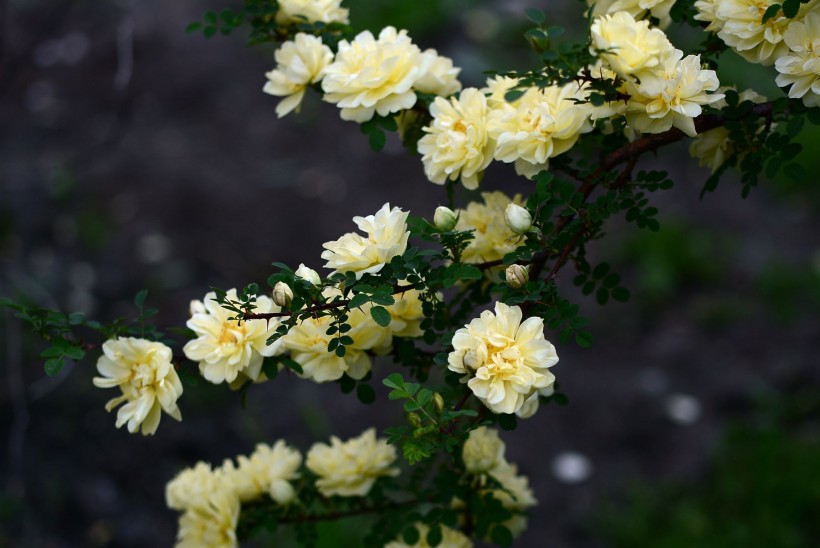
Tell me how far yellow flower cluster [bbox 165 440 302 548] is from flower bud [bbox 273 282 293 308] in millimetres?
418

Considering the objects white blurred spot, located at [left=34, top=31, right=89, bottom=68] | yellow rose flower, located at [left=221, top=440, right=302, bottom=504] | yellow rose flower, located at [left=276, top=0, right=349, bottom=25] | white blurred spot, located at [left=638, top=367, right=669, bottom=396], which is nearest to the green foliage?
white blurred spot, located at [left=638, top=367, right=669, bottom=396]

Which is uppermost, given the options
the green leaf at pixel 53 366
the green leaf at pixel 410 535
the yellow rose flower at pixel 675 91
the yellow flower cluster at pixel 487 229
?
the yellow rose flower at pixel 675 91

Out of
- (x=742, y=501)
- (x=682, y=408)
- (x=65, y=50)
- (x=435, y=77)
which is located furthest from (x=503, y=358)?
(x=65, y=50)

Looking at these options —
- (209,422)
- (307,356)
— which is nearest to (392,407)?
(209,422)

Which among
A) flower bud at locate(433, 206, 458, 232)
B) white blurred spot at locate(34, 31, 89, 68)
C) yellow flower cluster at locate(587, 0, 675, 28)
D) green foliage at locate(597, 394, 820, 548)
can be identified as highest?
yellow flower cluster at locate(587, 0, 675, 28)

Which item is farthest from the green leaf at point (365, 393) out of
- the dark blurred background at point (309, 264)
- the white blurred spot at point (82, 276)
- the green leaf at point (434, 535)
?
the white blurred spot at point (82, 276)

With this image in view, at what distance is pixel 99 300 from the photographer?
3041 mm

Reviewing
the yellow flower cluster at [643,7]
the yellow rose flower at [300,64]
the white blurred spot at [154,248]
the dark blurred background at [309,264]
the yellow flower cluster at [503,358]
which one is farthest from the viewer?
the white blurred spot at [154,248]

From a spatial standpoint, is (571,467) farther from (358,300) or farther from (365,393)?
(358,300)

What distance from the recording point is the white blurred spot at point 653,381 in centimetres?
265

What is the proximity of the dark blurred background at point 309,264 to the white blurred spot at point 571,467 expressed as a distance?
0.01m

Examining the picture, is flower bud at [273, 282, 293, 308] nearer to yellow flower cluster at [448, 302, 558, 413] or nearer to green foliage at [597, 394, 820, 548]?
yellow flower cluster at [448, 302, 558, 413]

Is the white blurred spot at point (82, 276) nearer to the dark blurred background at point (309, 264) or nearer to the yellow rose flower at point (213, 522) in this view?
the dark blurred background at point (309, 264)

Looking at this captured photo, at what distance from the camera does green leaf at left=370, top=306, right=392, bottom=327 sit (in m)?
1.00
